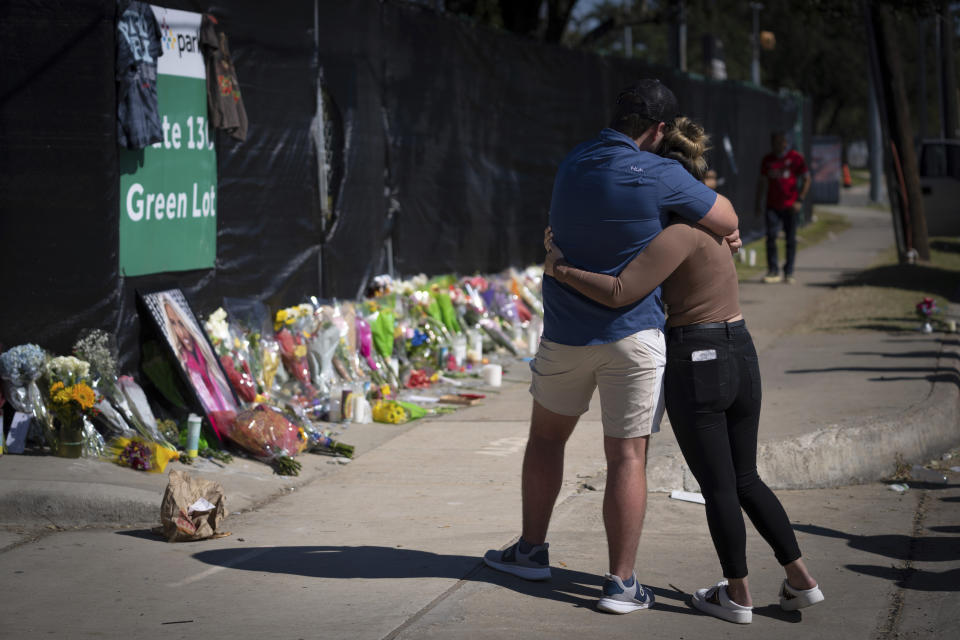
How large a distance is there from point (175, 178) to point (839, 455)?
391 cm

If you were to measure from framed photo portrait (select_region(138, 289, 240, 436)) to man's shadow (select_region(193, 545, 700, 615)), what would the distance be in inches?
67.1

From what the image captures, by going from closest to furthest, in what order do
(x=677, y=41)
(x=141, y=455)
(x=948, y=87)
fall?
1. (x=141, y=455)
2. (x=677, y=41)
3. (x=948, y=87)

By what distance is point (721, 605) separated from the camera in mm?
4348

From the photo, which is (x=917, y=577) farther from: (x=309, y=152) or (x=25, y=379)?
(x=309, y=152)

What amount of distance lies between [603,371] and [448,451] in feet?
8.91

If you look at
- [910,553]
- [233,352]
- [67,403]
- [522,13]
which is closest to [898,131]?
[522,13]

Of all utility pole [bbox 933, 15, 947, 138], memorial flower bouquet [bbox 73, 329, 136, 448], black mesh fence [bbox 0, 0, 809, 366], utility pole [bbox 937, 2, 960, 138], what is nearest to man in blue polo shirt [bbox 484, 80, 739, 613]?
memorial flower bouquet [bbox 73, 329, 136, 448]

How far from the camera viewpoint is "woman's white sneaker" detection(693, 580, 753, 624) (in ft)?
14.1

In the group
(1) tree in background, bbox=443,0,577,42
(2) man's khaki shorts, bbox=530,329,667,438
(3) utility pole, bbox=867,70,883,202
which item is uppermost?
(1) tree in background, bbox=443,0,577,42

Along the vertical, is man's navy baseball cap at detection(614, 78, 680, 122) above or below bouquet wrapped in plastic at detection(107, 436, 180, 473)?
above

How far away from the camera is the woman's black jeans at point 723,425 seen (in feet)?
13.8

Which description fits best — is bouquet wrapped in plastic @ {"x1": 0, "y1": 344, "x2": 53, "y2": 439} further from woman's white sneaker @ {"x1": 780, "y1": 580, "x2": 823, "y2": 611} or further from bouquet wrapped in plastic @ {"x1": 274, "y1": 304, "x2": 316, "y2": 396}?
woman's white sneaker @ {"x1": 780, "y1": 580, "x2": 823, "y2": 611}

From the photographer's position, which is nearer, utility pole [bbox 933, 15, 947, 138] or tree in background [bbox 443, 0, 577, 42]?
tree in background [bbox 443, 0, 577, 42]

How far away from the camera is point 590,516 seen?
5.63 metres
